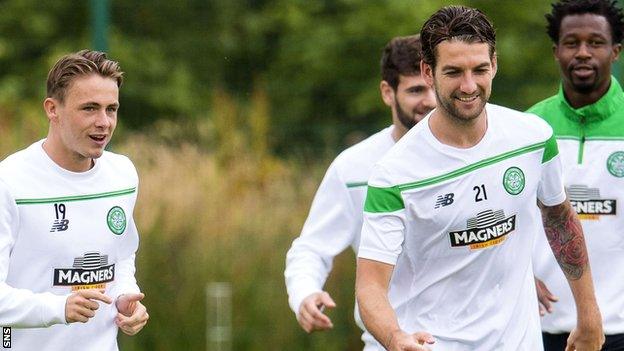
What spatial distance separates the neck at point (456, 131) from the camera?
5.41 m

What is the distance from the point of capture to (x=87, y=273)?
5.71 metres

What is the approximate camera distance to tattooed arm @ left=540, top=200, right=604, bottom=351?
18.6 ft

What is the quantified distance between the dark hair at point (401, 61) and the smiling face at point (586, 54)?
2.18 ft

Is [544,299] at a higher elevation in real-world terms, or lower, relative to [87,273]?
lower

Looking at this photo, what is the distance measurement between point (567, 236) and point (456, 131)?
67 cm

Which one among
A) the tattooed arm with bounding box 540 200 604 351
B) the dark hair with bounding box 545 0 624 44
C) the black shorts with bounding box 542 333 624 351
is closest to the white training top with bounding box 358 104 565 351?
the tattooed arm with bounding box 540 200 604 351

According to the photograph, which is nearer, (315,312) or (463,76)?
(463,76)

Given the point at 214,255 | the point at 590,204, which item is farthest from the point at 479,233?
the point at 214,255

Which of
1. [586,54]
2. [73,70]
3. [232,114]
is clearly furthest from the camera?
[232,114]

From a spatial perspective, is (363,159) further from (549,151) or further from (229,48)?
(229,48)

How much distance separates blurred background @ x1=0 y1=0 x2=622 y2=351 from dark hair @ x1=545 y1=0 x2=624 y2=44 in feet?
11.3

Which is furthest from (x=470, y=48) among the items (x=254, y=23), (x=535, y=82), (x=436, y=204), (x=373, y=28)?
(x=254, y=23)

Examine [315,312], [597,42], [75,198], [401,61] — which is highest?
[597,42]

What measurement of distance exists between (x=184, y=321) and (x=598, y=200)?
4408mm
